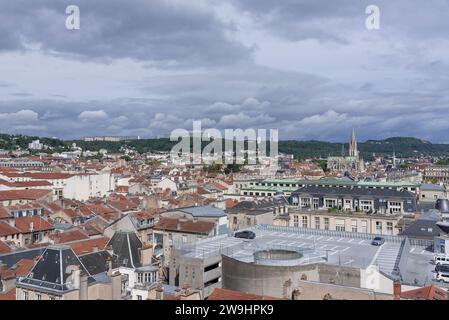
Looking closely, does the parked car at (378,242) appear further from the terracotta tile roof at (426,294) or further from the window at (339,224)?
the window at (339,224)

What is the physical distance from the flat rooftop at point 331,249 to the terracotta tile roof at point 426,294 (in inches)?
161

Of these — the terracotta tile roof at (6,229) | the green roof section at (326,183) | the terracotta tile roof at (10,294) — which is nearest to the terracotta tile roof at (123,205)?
the terracotta tile roof at (6,229)

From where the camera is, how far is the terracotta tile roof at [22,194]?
232 ft

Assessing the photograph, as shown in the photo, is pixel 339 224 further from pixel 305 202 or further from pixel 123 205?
pixel 123 205

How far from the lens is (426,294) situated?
26.8 m

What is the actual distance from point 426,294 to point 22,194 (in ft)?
212

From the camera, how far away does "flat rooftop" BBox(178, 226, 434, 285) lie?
34.8 metres

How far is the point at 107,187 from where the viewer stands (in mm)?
100500

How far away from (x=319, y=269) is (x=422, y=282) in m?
7.89

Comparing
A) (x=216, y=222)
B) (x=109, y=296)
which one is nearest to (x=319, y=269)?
(x=109, y=296)

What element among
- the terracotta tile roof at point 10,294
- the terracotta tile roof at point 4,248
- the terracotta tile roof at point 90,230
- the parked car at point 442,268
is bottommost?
the terracotta tile roof at point 10,294

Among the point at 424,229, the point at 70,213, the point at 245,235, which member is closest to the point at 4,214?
the point at 70,213

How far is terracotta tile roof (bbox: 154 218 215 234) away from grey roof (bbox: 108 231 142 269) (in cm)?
1191
